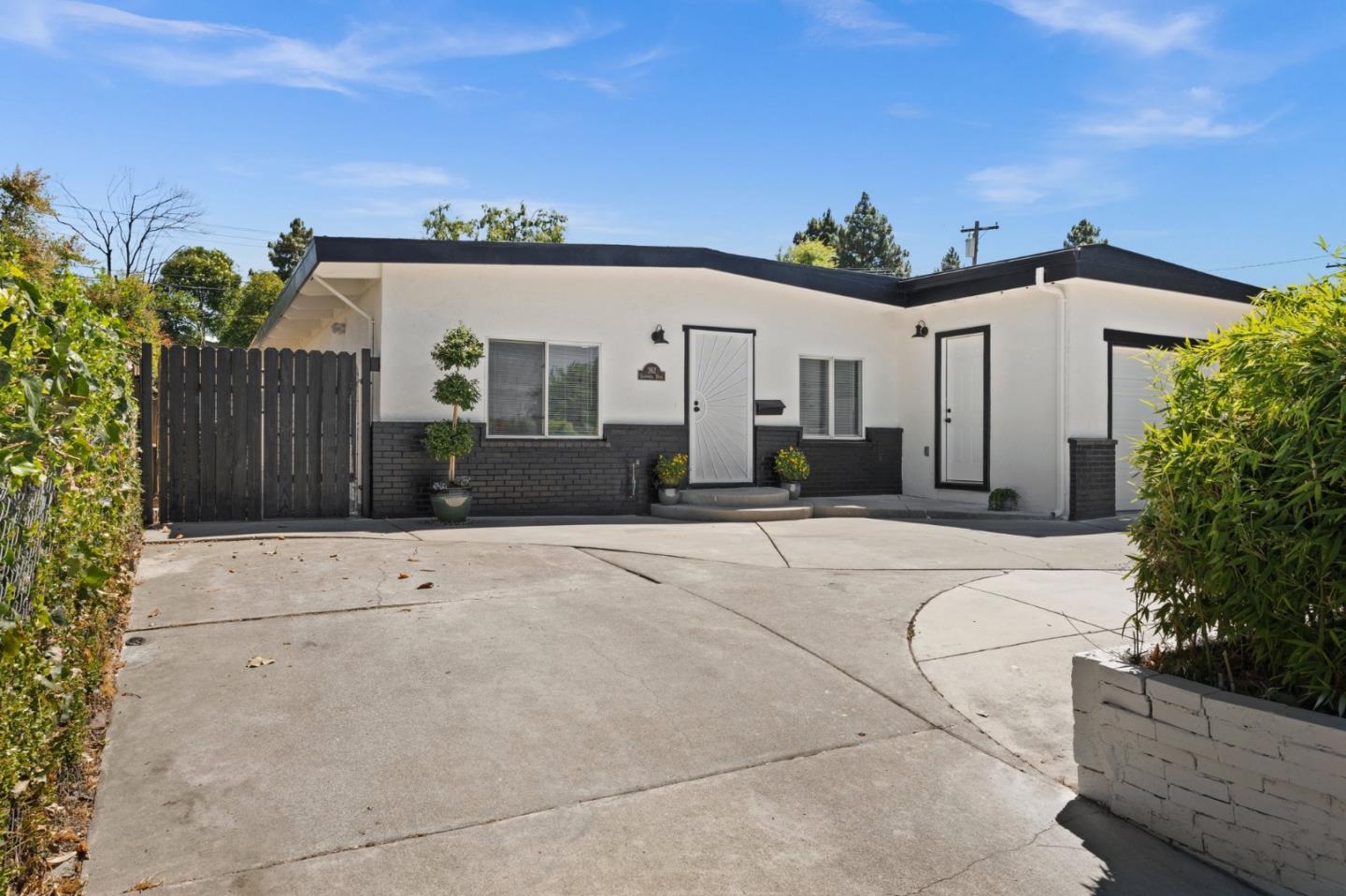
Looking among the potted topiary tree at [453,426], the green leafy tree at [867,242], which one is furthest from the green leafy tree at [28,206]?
the green leafy tree at [867,242]

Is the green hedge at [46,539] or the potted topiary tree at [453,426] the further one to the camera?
the potted topiary tree at [453,426]

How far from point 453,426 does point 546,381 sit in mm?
1512

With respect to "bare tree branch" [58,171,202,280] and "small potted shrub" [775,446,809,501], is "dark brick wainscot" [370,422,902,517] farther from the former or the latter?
"bare tree branch" [58,171,202,280]

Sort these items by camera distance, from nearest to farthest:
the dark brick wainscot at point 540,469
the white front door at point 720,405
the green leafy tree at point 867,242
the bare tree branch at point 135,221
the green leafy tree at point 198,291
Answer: the dark brick wainscot at point 540,469 < the white front door at point 720,405 < the bare tree branch at point 135,221 < the green leafy tree at point 198,291 < the green leafy tree at point 867,242

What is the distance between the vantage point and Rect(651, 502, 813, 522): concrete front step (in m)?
10.7

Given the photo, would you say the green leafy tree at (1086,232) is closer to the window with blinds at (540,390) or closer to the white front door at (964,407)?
the white front door at (964,407)

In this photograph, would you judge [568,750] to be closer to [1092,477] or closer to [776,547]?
[776,547]

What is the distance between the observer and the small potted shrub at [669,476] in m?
11.5

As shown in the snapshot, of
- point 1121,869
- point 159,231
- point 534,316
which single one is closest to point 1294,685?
point 1121,869

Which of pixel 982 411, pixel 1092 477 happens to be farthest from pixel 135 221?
pixel 1092 477

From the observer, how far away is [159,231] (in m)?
29.8

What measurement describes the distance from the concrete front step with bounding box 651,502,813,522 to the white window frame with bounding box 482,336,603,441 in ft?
4.97

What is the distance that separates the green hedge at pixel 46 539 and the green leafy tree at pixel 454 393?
20.8ft

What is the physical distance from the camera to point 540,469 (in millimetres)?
10977
